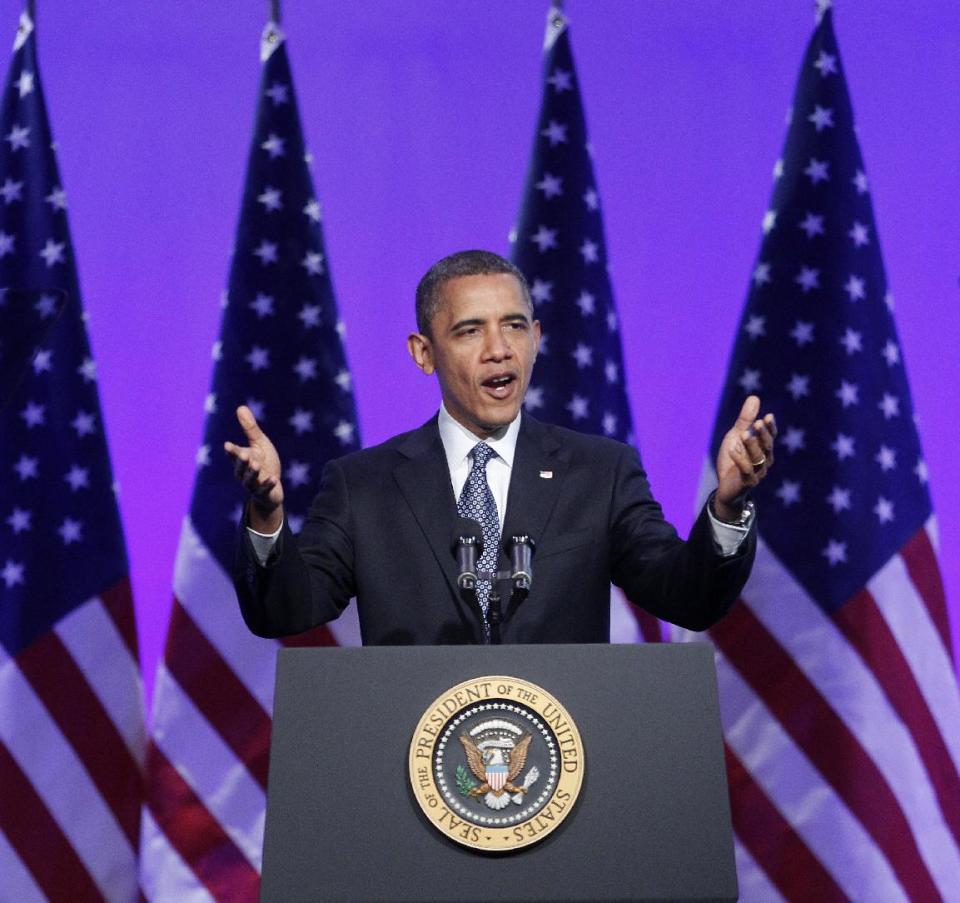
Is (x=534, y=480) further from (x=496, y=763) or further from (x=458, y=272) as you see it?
(x=496, y=763)

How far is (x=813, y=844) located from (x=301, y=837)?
8.87 feet

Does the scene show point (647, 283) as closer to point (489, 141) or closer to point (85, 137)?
point (489, 141)

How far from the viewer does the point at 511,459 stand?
2.44m

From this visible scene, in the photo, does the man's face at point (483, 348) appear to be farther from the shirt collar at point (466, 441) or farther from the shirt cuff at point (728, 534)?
the shirt cuff at point (728, 534)

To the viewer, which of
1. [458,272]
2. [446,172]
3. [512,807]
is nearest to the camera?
[512,807]

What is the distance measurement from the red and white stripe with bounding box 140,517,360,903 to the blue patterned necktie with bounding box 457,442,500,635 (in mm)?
1654

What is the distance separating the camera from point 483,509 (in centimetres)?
234

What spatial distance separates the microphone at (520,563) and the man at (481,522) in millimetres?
225

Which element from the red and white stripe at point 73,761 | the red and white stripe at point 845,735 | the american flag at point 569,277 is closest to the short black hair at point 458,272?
the american flag at point 569,277

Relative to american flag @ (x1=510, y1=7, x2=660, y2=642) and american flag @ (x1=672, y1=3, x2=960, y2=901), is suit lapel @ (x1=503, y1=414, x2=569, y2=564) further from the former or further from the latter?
american flag @ (x1=672, y1=3, x2=960, y2=901)

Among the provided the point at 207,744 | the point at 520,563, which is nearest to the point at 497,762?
the point at 520,563

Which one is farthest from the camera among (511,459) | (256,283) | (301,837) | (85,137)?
(85,137)

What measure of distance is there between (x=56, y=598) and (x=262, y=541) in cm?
226

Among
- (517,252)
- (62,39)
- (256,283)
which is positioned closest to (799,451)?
(517,252)
